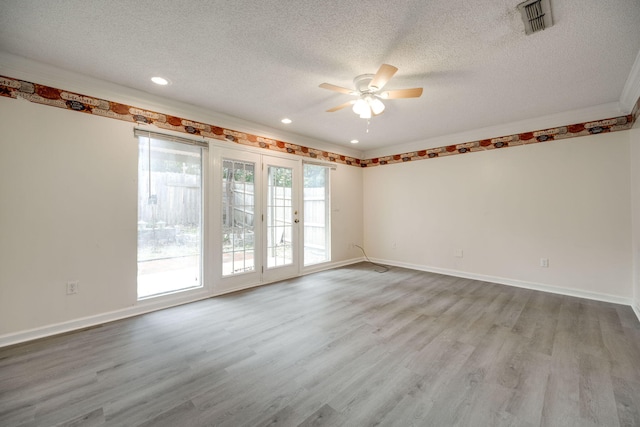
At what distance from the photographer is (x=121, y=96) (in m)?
2.86

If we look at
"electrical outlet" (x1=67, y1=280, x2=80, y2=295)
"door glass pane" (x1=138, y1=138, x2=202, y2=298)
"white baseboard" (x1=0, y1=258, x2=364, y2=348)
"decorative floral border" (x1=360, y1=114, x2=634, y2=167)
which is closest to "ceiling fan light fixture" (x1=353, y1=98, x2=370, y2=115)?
"door glass pane" (x1=138, y1=138, x2=202, y2=298)

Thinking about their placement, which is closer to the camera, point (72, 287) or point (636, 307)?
point (72, 287)

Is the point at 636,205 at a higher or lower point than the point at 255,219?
higher

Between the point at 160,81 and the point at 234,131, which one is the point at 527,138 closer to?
the point at 234,131

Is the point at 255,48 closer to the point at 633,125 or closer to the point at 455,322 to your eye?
the point at 455,322

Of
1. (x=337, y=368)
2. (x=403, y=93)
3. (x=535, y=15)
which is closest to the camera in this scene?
(x=535, y=15)

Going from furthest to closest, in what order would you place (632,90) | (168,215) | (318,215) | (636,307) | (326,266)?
(318,215) < (326,266) < (168,215) < (636,307) < (632,90)

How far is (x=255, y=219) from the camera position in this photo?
4070 mm

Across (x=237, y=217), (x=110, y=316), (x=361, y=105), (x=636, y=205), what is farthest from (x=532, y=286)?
(x=110, y=316)

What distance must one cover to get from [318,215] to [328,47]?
141 inches

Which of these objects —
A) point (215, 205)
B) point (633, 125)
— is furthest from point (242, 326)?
point (633, 125)

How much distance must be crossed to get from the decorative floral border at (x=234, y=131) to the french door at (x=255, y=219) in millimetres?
293

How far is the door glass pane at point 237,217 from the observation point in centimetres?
376

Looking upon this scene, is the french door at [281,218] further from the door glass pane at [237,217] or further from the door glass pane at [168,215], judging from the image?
the door glass pane at [168,215]
